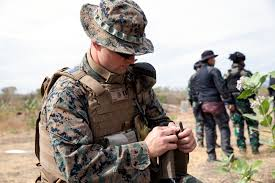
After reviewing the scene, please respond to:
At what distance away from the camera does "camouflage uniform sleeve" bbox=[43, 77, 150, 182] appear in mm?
1827

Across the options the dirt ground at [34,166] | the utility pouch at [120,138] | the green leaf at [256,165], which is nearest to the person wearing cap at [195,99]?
the dirt ground at [34,166]

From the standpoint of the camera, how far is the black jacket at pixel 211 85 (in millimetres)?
6480

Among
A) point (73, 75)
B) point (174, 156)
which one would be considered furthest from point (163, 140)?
point (73, 75)

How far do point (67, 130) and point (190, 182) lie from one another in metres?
0.67

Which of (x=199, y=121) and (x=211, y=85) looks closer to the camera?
(x=211, y=85)

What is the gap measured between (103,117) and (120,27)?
0.41 m

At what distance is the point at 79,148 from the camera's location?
183 cm

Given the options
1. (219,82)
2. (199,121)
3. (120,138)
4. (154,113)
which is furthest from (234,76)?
(120,138)

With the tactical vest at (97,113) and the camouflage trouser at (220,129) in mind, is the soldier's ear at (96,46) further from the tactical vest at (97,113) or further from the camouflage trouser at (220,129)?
the camouflage trouser at (220,129)

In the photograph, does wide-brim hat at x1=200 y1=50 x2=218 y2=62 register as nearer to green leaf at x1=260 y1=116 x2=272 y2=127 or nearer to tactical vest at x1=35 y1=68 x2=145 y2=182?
tactical vest at x1=35 y1=68 x2=145 y2=182

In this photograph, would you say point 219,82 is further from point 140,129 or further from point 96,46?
point 96,46

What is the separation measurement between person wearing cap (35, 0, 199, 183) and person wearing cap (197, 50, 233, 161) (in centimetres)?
446

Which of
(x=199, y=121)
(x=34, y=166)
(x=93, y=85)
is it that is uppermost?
(x=93, y=85)

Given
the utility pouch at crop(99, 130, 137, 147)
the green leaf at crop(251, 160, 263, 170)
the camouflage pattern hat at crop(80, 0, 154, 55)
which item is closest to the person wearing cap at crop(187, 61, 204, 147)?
the green leaf at crop(251, 160, 263, 170)
